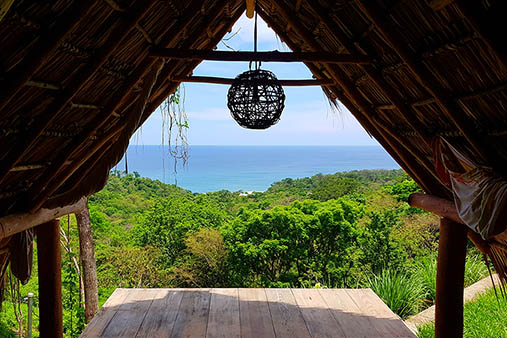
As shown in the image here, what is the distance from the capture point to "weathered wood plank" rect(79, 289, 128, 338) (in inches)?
127

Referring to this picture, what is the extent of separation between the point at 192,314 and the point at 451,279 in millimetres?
2006

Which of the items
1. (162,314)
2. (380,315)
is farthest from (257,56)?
(380,315)

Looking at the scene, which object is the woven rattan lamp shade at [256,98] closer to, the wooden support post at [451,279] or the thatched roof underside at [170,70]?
the thatched roof underside at [170,70]

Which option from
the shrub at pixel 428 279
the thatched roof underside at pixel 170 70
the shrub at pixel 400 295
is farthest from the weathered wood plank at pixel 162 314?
the shrub at pixel 428 279

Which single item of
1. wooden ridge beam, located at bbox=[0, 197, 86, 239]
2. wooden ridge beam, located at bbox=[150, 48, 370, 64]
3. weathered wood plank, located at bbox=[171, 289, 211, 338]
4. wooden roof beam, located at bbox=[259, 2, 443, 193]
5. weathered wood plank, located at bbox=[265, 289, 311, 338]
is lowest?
weathered wood plank, located at bbox=[265, 289, 311, 338]

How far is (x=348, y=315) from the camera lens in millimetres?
3631

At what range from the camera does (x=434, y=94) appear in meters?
2.14

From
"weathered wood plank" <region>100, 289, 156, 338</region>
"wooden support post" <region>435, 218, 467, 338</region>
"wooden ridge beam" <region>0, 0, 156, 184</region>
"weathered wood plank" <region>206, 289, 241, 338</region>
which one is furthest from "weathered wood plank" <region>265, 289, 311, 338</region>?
"wooden ridge beam" <region>0, 0, 156, 184</region>

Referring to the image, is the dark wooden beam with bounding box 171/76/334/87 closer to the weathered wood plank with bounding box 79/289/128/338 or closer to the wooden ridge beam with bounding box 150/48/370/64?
the wooden ridge beam with bounding box 150/48/370/64

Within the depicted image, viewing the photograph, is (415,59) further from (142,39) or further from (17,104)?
(17,104)

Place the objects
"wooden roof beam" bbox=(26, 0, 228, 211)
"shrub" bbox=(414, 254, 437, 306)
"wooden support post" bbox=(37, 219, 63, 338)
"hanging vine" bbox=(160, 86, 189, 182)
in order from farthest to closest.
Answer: "shrub" bbox=(414, 254, 437, 306), "hanging vine" bbox=(160, 86, 189, 182), "wooden support post" bbox=(37, 219, 63, 338), "wooden roof beam" bbox=(26, 0, 228, 211)

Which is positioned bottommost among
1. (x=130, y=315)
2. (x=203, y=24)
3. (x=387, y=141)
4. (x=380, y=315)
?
(x=380, y=315)

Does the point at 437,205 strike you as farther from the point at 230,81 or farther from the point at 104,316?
the point at 104,316

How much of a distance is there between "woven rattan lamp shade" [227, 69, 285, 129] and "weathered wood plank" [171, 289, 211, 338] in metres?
1.63
